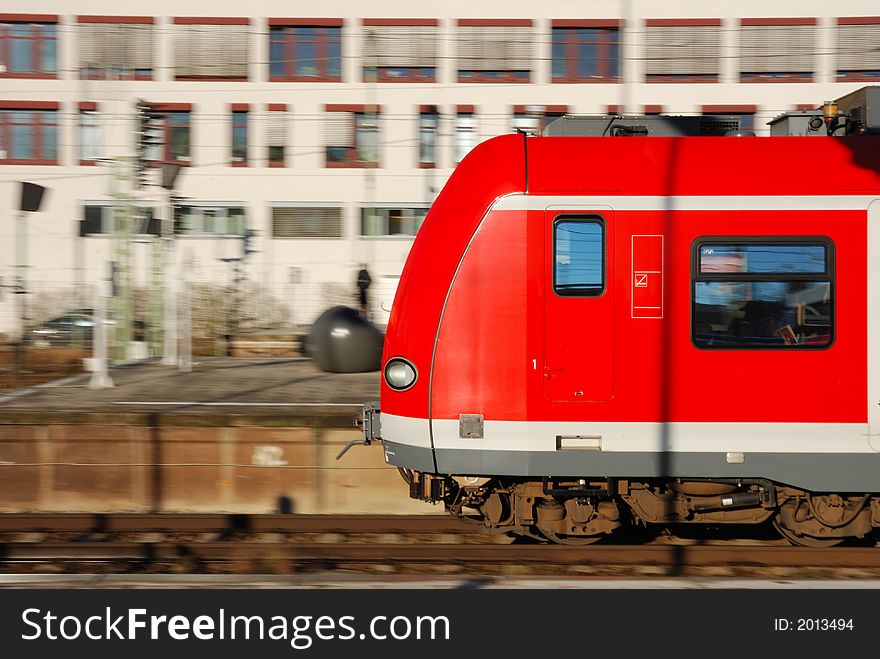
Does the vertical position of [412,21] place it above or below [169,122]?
above

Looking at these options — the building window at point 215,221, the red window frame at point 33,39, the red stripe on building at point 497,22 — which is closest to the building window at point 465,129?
the red stripe on building at point 497,22

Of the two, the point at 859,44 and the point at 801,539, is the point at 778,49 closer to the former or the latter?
the point at 859,44

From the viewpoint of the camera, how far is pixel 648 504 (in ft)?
24.6

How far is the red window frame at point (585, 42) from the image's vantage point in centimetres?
3288

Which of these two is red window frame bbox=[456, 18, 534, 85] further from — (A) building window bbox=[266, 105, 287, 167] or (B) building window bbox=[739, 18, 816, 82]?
(B) building window bbox=[739, 18, 816, 82]

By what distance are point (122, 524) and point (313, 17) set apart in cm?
2737

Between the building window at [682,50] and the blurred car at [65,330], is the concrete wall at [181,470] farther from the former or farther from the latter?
A: the building window at [682,50]

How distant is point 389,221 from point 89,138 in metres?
11.5

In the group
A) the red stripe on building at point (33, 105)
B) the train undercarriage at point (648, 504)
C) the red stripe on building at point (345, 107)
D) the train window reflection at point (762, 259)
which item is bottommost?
the train undercarriage at point (648, 504)

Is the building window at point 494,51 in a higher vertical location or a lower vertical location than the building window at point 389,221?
higher

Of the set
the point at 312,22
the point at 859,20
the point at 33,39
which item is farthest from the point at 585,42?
the point at 33,39

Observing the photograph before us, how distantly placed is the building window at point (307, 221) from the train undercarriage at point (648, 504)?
90.3 feet

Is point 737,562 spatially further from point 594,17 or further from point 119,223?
point 594,17
